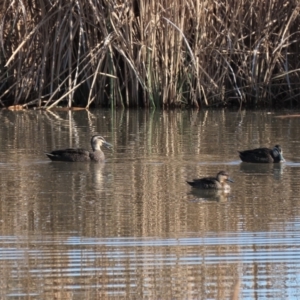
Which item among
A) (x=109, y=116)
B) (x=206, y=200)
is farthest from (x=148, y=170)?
(x=109, y=116)

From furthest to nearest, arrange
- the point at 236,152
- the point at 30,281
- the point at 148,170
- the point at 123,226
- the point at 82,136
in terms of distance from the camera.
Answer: the point at 82,136 → the point at 236,152 → the point at 148,170 → the point at 123,226 → the point at 30,281

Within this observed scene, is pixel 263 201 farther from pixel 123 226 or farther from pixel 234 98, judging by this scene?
pixel 234 98

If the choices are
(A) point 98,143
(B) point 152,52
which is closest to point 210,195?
(A) point 98,143

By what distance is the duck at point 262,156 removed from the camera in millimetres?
11250

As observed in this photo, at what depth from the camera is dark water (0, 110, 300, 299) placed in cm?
577

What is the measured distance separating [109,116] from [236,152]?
4.76 metres

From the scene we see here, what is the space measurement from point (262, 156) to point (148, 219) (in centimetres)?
370

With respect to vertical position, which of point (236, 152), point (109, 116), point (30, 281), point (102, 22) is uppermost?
point (102, 22)

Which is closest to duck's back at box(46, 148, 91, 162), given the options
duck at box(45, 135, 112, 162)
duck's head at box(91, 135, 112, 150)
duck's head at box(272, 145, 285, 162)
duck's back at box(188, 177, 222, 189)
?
duck at box(45, 135, 112, 162)

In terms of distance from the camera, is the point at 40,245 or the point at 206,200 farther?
the point at 206,200

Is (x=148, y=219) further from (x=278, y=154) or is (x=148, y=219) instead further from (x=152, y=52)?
(x=152, y=52)

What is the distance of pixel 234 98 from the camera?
57.7ft

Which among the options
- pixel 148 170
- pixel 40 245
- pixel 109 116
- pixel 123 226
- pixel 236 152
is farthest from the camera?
pixel 109 116

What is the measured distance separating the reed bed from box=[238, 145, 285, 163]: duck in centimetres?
519
